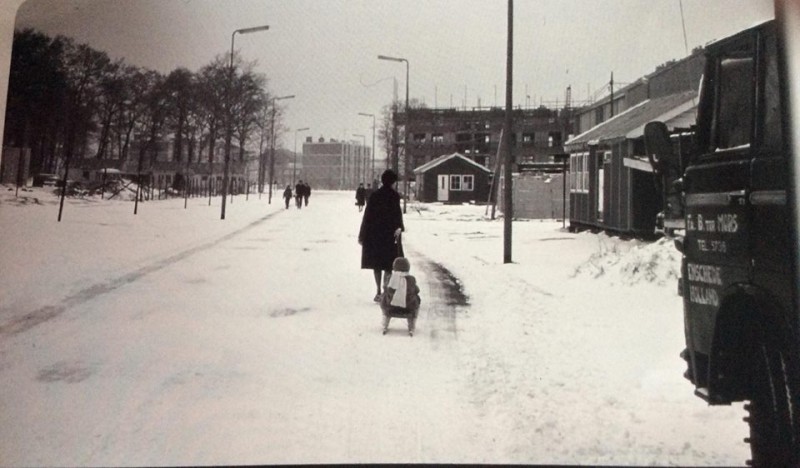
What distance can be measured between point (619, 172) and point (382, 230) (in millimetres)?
1658

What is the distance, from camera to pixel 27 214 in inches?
110

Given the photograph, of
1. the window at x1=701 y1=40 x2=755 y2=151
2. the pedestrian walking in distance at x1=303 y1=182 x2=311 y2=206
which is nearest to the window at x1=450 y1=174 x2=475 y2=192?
the pedestrian walking in distance at x1=303 y1=182 x2=311 y2=206

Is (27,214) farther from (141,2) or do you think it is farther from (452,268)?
(452,268)

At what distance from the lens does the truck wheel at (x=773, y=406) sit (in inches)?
74.1

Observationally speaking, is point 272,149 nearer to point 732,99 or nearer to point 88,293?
point 88,293

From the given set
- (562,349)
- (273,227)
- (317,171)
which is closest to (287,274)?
(273,227)

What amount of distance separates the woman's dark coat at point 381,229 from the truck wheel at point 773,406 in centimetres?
170

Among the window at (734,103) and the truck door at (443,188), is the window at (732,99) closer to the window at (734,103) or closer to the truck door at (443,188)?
the window at (734,103)

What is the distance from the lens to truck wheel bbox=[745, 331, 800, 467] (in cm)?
188

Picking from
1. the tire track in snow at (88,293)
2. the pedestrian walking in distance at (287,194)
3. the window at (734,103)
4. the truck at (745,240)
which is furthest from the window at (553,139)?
the tire track in snow at (88,293)

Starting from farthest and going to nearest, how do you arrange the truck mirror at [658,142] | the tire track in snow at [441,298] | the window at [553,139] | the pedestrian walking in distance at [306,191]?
the window at [553,139] < the pedestrian walking in distance at [306,191] < the tire track in snow at [441,298] < the truck mirror at [658,142]

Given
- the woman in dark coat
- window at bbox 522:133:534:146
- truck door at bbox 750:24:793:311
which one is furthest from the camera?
window at bbox 522:133:534:146

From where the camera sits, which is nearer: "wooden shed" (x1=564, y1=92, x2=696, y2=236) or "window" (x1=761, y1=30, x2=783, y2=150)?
"window" (x1=761, y1=30, x2=783, y2=150)

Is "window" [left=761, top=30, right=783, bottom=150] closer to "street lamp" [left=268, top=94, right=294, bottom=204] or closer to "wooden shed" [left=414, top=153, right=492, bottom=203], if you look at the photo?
"wooden shed" [left=414, top=153, right=492, bottom=203]
